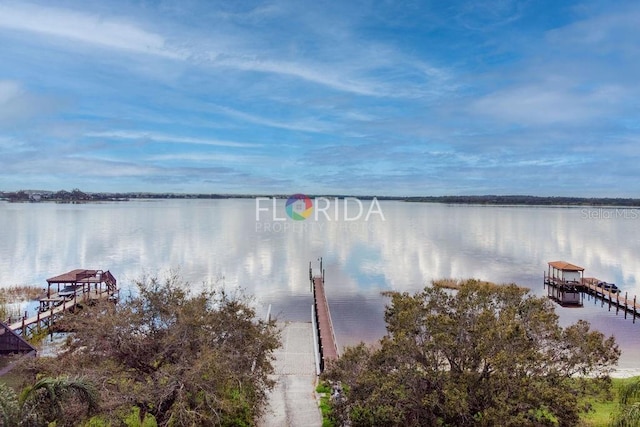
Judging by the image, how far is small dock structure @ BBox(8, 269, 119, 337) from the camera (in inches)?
938

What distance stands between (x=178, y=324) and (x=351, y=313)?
1802 cm

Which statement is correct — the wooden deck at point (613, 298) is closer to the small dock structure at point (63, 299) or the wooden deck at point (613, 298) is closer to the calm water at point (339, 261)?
the calm water at point (339, 261)

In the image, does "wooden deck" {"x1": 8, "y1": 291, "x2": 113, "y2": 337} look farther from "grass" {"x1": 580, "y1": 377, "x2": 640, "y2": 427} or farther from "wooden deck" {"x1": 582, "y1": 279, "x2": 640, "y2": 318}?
"wooden deck" {"x1": 582, "y1": 279, "x2": 640, "y2": 318}

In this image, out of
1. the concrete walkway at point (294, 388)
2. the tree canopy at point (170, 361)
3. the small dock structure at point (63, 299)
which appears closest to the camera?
the tree canopy at point (170, 361)

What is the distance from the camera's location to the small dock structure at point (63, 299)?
78.1 ft

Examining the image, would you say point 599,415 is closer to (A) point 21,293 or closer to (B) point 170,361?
(B) point 170,361

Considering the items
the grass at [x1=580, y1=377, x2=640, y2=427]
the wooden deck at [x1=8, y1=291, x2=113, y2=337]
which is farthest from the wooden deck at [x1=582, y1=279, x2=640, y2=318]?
the wooden deck at [x1=8, y1=291, x2=113, y2=337]

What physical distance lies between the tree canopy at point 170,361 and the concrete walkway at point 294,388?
3.82 feet

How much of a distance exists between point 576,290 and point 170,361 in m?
35.6

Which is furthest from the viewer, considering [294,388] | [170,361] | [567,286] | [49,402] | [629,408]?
[567,286]

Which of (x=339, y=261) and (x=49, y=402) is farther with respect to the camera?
(x=339, y=261)

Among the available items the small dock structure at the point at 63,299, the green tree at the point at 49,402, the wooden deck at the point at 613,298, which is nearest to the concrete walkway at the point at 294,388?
the green tree at the point at 49,402

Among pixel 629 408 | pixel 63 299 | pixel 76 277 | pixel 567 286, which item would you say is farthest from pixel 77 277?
pixel 567 286

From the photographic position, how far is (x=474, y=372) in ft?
35.2
